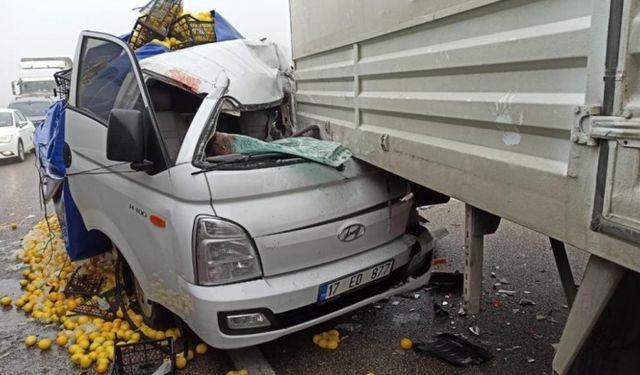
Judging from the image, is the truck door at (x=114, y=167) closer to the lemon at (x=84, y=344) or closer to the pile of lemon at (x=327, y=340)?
the lemon at (x=84, y=344)

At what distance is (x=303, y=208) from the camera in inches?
102

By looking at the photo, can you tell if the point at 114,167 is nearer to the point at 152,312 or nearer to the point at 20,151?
the point at 152,312

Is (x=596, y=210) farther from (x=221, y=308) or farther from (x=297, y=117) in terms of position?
(x=297, y=117)

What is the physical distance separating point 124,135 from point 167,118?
1331 mm

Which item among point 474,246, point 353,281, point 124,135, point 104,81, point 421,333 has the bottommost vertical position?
point 421,333

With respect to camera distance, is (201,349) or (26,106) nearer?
(201,349)

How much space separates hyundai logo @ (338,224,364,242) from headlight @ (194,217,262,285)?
0.52 meters

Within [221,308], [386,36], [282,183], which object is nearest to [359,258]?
[282,183]

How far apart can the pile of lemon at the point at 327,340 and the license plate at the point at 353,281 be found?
1.82 ft

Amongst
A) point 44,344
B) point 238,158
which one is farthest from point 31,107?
point 238,158

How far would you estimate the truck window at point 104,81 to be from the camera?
2994 mm

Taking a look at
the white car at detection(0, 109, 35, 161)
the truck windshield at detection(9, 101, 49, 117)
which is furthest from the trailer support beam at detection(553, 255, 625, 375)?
the truck windshield at detection(9, 101, 49, 117)

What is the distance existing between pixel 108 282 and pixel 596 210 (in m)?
3.95

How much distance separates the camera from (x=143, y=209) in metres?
2.75
